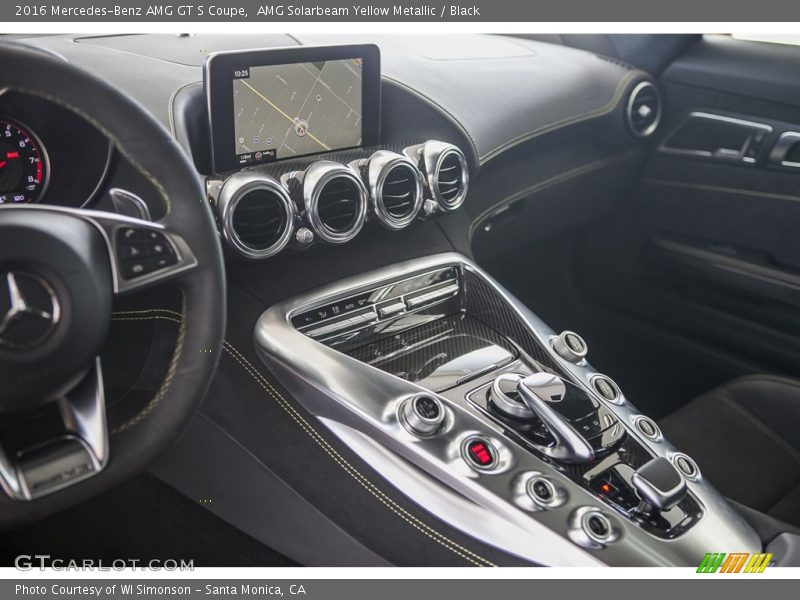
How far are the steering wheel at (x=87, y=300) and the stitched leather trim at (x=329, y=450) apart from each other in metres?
0.18

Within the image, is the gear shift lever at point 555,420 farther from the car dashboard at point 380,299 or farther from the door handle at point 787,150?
the door handle at point 787,150

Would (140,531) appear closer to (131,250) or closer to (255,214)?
(255,214)

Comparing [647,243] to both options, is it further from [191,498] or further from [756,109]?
→ [191,498]

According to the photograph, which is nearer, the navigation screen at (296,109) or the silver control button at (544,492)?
the silver control button at (544,492)

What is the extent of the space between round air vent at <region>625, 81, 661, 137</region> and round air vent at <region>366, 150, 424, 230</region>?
0.77 m

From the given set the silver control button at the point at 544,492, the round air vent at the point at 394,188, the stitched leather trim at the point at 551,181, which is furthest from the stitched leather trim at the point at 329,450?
the stitched leather trim at the point at 551,181

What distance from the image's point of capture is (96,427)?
923mm

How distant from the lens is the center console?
115cm

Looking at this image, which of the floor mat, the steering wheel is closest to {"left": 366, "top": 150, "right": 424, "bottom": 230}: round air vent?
the steering wheel

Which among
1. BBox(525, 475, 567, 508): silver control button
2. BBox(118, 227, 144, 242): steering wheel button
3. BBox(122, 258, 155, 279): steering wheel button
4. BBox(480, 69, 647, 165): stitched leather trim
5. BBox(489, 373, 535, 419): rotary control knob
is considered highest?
BBox(118, 227, 144, 242): steering wheel button

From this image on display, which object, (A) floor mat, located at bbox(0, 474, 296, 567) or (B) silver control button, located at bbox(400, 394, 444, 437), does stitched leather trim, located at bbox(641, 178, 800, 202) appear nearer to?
(B) silver control button, located at bbox(400, 394, 444, 437)

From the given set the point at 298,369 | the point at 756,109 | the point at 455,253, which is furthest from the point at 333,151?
the point at 756,109

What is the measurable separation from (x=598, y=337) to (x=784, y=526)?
1065mm

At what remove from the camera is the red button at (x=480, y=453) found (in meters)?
1.19
